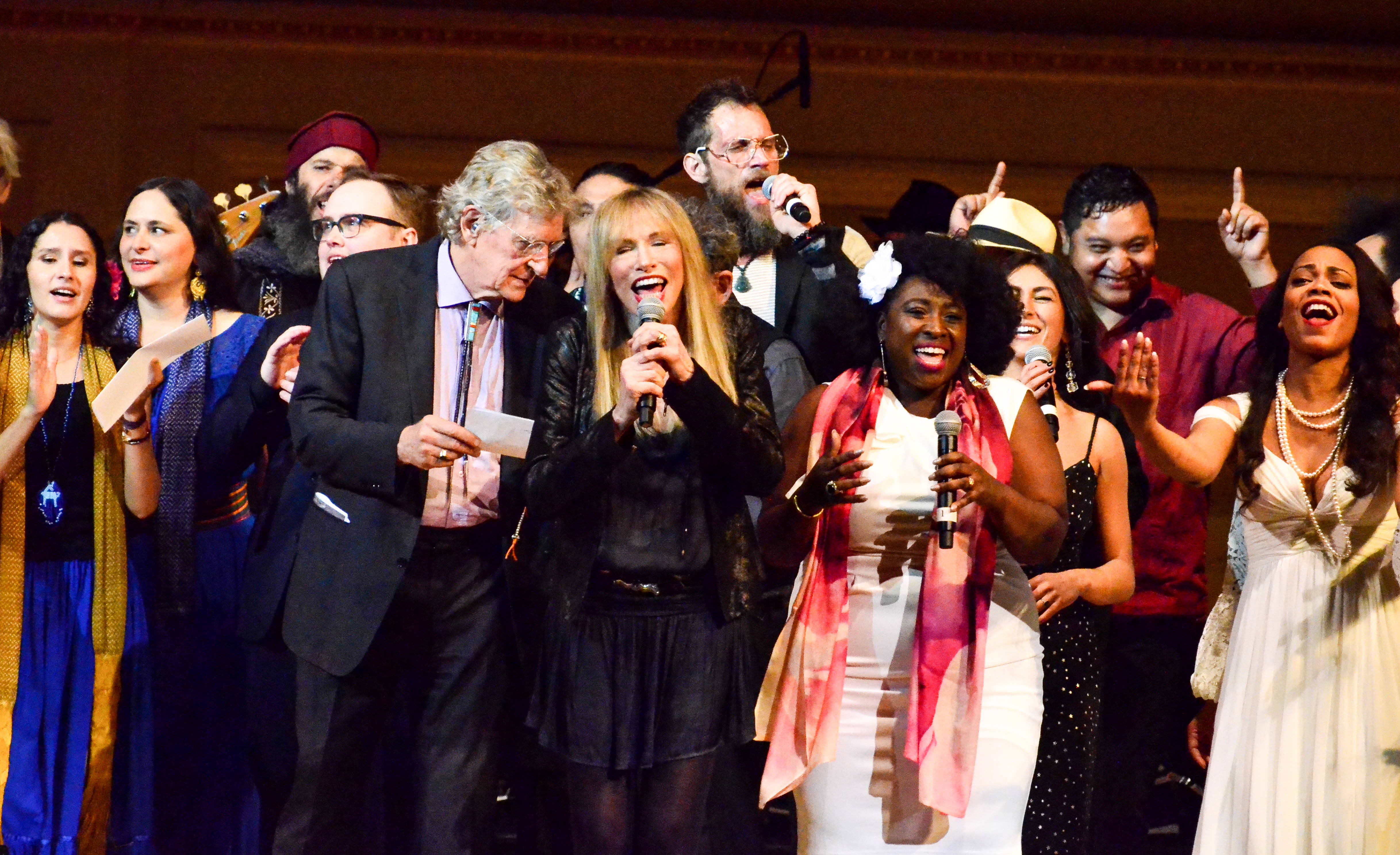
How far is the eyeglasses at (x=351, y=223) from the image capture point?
153 inches

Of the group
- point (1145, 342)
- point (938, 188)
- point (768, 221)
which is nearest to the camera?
point (1145, 342)

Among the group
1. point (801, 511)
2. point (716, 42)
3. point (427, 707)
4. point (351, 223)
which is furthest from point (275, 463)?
point (716, 42)

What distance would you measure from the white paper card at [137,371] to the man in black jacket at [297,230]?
2.01 feet

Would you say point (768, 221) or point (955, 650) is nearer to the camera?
point (955, 650)

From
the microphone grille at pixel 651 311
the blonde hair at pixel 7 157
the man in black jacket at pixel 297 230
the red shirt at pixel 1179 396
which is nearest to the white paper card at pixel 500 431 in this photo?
the microphone grille at pixel 651 311

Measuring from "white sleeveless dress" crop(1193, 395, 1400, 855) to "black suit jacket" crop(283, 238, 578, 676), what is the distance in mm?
1541

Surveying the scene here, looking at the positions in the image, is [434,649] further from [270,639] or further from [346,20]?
[346,20]

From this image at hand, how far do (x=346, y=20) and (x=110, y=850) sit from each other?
3.30 metres

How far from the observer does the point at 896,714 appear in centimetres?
304

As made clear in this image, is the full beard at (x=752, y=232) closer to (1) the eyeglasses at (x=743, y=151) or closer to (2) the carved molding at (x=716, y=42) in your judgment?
(1) the eyeglasses at (x=743, y=151)

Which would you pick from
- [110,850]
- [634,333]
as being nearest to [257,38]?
[110,850]

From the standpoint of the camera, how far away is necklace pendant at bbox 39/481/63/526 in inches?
145

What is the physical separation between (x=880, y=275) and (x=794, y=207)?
3.05ft

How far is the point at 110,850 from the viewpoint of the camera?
3676 mm
